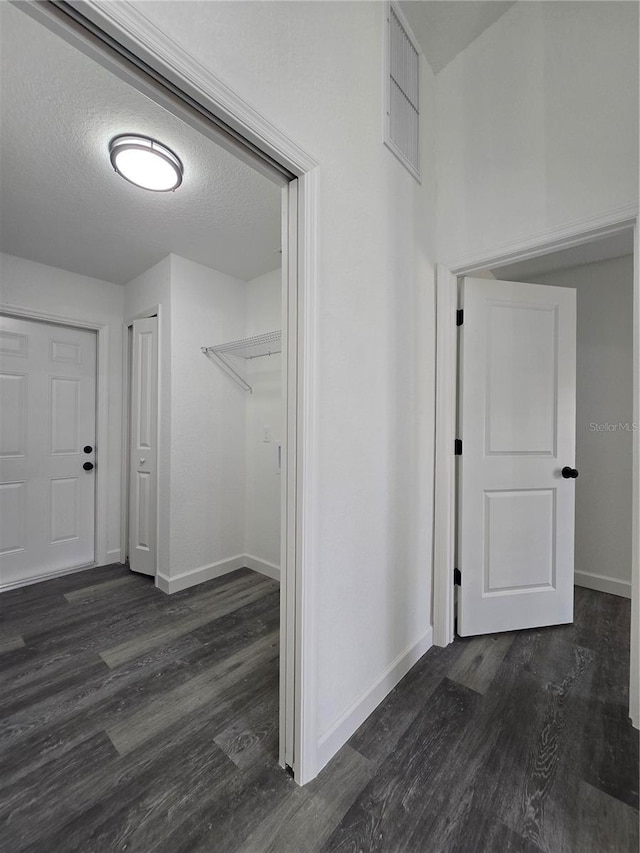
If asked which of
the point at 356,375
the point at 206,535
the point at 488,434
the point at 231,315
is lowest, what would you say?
the point at 206,535

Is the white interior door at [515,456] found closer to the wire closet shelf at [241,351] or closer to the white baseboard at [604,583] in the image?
the white baseboard at [604,583]

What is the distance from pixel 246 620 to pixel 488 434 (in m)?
1.92

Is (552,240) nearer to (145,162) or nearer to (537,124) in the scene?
(537,124)

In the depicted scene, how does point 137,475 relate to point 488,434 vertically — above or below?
below

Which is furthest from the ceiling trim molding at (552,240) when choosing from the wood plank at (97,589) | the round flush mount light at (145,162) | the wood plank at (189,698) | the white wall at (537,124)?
the wood plank at (97,589)

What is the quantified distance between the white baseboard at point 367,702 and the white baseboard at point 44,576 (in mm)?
2766

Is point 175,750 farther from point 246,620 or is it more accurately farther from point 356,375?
point 356,375

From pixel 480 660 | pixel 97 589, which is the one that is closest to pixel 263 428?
pixel 97 589

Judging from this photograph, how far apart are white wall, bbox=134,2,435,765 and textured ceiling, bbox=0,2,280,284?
0.71 metres

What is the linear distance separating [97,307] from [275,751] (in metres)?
3.46

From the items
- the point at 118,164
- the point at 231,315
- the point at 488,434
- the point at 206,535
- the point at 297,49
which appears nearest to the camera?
the point at 297,49

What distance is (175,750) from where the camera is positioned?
4.45 feet

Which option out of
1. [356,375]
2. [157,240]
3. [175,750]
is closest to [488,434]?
[356,375]

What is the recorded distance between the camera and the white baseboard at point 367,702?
51.1 inches
